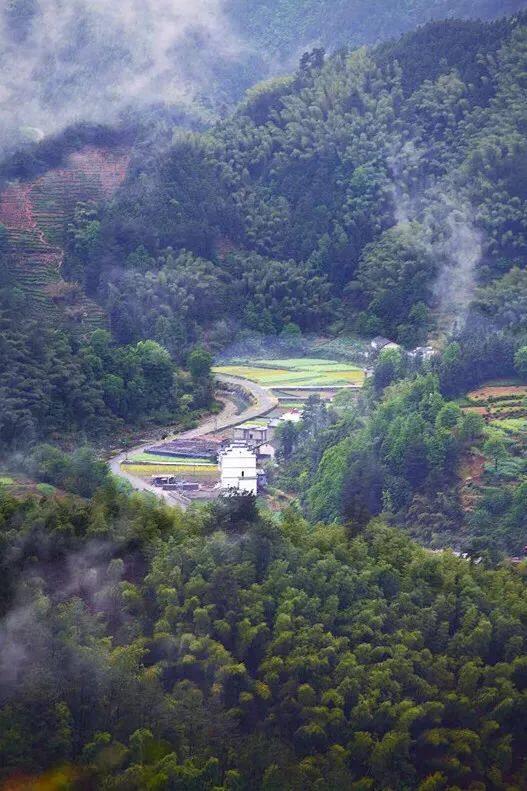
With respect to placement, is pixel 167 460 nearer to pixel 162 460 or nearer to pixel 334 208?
pixel 162 460

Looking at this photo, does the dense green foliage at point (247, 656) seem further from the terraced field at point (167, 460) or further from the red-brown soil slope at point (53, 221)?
the red-brown soil slope at point (53, 221)

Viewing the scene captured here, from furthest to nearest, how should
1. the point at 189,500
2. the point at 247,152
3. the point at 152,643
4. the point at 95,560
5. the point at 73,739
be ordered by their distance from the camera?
the point at 247,152 → the point at 189,500 → the point at 95,560 → the point at 152,643 → the point at 73,739

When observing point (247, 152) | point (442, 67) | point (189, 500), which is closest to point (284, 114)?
point (247, 152)

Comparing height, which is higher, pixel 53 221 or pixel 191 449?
pixel 53 221

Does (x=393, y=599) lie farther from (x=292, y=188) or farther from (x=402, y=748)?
(x=292, y=188)

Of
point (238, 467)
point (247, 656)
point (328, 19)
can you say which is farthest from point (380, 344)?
point (328, 19)

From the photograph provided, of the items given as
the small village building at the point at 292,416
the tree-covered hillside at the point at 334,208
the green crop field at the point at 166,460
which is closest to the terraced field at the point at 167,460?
the green crop field at the point at 166,460
